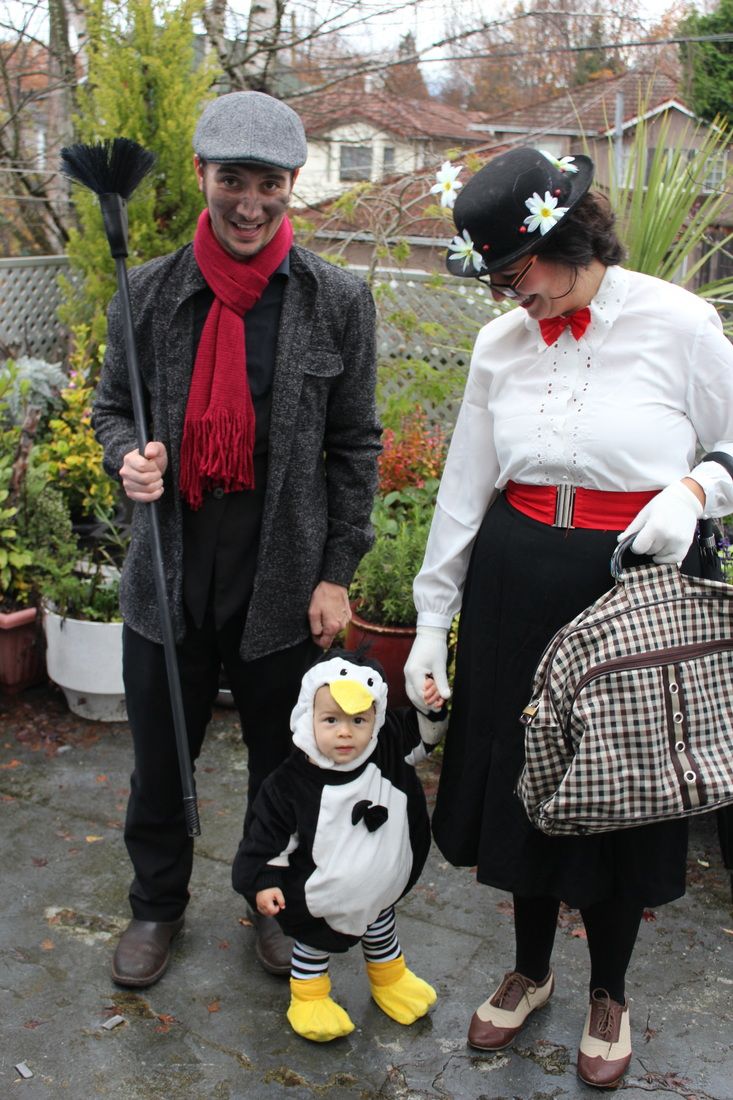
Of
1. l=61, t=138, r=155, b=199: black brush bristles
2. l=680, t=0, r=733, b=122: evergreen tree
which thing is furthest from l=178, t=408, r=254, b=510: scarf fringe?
l=680, t=0, r=733, b=122: evergreen tree

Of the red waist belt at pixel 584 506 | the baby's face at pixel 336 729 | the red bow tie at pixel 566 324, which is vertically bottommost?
the baby's face at pixel 336 729

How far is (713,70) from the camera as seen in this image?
15.1 m

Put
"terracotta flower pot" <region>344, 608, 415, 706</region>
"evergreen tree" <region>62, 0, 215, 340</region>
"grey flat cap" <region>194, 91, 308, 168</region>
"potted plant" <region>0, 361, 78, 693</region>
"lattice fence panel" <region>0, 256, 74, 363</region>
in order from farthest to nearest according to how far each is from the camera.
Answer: "lattice fence panel" <region>0, 256, 74, 363</region>
"evergreen tree" <region>62, 0, 215, 340</region>
"potted plant" <region>0, 361, 78, 693</region>
"terracotta flower pot" <region>344, 608, 415, 706</region>
"grey flat cap" <region>194, 91, 308, 168</region>

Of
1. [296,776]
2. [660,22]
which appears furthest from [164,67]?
[660,22]

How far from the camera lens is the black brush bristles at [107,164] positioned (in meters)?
2.38

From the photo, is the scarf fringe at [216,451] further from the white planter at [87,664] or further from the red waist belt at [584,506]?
the white planter at [87,664]

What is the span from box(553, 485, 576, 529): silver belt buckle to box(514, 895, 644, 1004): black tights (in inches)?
32.1

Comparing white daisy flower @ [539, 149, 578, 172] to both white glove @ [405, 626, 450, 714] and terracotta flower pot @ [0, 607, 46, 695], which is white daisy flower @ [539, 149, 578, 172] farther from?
terracotta flower pot @ [0, 607, 46, 695]

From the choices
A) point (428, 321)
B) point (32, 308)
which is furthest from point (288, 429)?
point (32, 308)

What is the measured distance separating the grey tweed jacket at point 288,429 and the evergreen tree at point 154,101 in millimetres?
2401

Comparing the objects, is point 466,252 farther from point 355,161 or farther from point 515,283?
point 355,161

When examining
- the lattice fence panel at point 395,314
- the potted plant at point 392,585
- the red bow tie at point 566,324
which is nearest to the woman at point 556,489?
the red bow tie at point 566,324

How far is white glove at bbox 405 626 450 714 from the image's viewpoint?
2.38 m

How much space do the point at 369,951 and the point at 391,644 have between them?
58.0 inches
